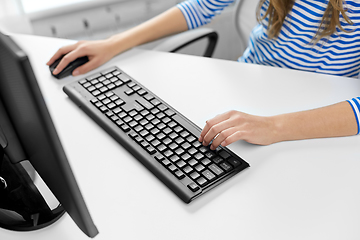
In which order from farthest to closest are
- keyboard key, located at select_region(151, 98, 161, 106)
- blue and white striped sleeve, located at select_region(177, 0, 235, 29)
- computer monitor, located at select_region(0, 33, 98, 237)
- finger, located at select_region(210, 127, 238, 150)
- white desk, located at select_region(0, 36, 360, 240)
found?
blue and white striped sleeve, located at select_region(177, 0, 235, 29) < keyboard key, located at select_region(151, 98, 161, 106) < finger, located at select_region(210, 127, 238, 150) < white desk, located at select_region(0, 36, 360, 240) < computer monitor, located at select_region(0, 33, 98, 237)

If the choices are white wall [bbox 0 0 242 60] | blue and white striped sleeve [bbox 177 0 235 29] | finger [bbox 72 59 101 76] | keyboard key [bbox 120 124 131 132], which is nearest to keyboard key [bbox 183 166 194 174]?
keyboard key [bbox 120 124 131 132]

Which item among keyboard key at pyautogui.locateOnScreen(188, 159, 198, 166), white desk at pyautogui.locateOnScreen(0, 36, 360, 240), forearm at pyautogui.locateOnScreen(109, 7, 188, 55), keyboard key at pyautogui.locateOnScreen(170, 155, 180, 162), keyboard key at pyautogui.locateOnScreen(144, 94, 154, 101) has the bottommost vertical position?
white desk at pyautogui.locateOnScreen(0, 36, 360, 240)

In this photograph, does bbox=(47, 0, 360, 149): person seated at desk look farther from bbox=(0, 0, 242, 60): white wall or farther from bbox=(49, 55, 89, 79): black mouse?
bbox=(0, 0, 242, 60): white wall

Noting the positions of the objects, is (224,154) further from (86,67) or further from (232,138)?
(86,67)

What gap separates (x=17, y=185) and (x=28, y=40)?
61 cm

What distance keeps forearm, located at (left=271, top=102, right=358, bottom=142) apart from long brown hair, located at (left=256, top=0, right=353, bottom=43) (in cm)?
26

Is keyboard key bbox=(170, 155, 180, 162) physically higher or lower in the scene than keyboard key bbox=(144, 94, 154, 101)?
lower

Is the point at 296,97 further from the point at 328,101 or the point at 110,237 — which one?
the point at 110,237

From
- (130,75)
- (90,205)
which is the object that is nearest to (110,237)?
(90,205)

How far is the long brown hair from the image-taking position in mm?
777

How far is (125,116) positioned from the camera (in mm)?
696

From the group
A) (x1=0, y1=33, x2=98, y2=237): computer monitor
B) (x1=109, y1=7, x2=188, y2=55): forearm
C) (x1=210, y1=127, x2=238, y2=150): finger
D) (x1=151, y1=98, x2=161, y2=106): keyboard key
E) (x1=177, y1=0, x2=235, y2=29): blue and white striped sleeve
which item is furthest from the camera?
(x1=177, y1=0, x2=235, y2=29): blue and white striped sleeve

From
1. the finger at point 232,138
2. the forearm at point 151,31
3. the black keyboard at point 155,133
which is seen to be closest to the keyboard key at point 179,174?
the black keyboard at point 155,133

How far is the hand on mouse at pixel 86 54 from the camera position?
2.83ft
